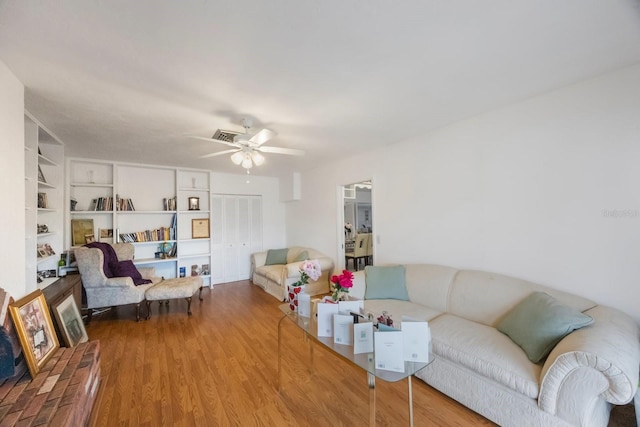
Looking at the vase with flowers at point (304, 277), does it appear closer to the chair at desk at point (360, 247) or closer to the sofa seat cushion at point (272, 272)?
the sofa seat cushion at point (272, 272)

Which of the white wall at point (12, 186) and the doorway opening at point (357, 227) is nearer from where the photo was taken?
the white wall at point (12, 186)

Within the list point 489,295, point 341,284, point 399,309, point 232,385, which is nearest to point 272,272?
point 232,385

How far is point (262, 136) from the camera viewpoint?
242cm

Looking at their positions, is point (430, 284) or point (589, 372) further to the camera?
point (430, 284)

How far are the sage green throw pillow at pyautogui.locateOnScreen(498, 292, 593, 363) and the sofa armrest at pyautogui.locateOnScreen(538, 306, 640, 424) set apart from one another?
0.08 m

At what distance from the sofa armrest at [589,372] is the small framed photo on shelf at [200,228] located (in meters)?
5.20

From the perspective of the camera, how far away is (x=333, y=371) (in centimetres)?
228

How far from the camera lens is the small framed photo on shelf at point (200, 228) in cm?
505

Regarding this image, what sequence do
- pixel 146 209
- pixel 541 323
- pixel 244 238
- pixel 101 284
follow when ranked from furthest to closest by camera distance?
pixel 244 238
pixel 146 209
pixel 101 284
pixel 541 323

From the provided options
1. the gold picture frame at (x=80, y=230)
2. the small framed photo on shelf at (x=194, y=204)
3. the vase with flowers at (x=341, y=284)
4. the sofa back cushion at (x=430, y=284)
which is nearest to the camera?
the vase with flowers at (x=341, y=284)

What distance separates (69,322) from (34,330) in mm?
964

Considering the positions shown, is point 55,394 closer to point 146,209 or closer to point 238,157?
point 238,157

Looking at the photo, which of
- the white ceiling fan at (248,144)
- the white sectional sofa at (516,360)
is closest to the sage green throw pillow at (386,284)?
the white sectional sofa at (516,360)

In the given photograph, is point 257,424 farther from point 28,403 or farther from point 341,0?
point 341,0
